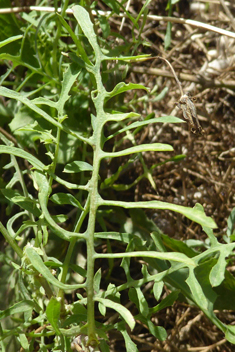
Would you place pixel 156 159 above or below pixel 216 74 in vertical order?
below

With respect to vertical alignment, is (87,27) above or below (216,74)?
above

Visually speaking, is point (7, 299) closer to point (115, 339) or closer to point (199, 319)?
point (115, 339)

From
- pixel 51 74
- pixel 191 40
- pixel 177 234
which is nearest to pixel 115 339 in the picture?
pixel 177 234

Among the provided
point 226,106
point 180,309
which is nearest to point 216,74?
point 226,106

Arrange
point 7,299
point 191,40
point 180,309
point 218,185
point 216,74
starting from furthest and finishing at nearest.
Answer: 1. point 191,40
2. point 216,74
3. point 218,185
4. point 180,309
5. point 7,299

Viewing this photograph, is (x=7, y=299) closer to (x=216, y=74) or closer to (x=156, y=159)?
(x=156, y=159)

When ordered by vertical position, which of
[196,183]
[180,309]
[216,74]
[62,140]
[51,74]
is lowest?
[180,309]

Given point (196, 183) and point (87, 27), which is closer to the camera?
point (87, 27)

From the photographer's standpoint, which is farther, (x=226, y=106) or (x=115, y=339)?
A: (x=226, y=106)

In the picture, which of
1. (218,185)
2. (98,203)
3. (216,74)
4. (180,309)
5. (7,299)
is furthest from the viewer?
(216,74)
